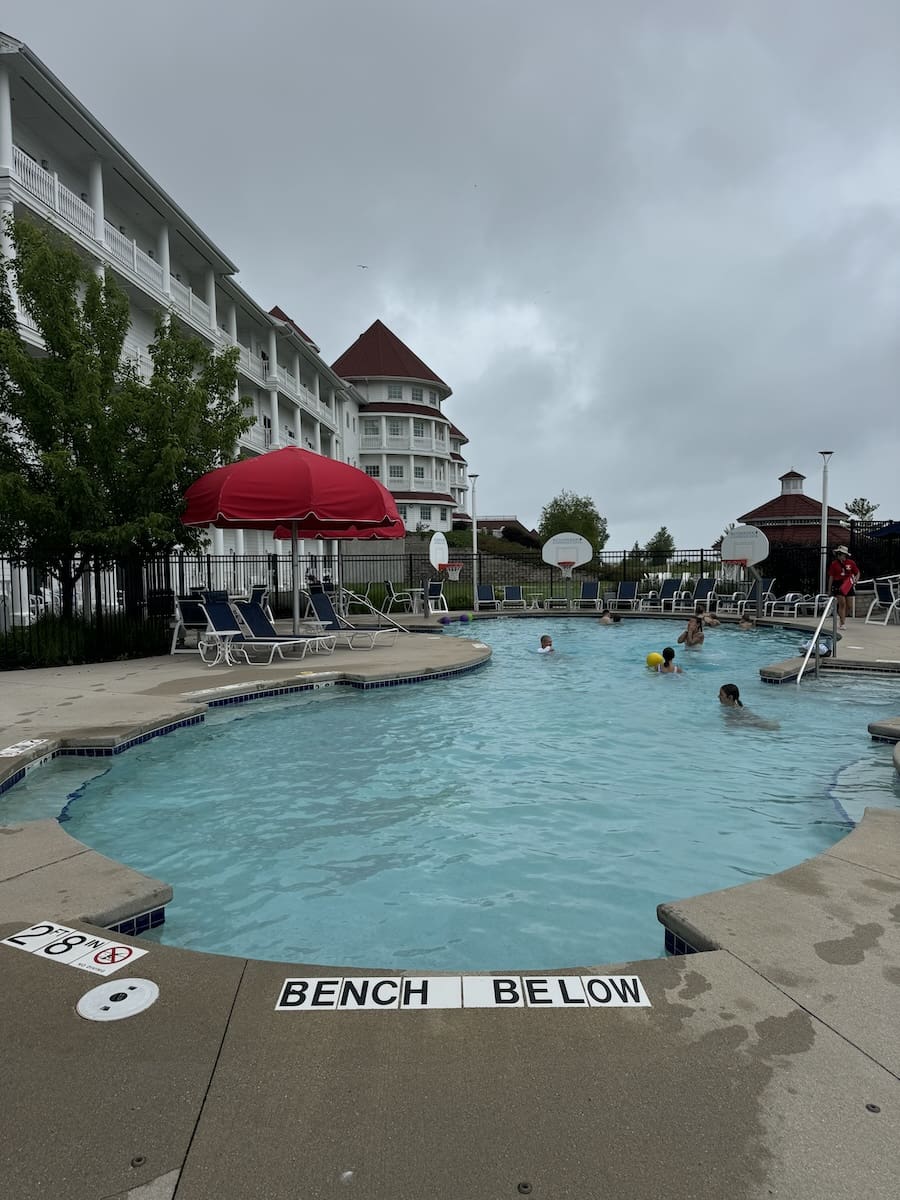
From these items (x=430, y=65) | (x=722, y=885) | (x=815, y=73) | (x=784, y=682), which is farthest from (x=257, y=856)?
(x=430, y=65)

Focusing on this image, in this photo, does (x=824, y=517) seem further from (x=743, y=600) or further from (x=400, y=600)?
(x=400, y=600)

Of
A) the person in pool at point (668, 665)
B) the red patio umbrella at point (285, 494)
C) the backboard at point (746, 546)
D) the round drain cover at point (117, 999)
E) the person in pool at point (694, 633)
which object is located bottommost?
the round drain cover at point (117, 999)

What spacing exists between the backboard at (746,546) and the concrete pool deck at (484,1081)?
15318 mm

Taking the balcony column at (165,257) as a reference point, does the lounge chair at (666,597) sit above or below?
below

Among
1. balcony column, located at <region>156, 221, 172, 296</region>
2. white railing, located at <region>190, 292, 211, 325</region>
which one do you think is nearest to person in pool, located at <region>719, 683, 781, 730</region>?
balcony column, located at <region>156, 221, 172, 296</region>

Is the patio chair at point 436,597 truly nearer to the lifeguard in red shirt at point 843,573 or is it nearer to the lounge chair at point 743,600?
the lounge chair at point 743,600

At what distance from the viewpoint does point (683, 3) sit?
11.6 meters

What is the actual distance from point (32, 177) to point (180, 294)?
309 inches

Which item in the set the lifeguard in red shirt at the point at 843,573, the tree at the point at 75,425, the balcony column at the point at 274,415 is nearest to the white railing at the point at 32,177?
the tree at the point at 75,425

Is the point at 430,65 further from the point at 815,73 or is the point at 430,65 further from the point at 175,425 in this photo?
the point at 175,425

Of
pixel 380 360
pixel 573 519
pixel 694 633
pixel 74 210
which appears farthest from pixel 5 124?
pixel 573 519

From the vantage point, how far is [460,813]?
230 inches

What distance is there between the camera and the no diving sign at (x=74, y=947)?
277 cm

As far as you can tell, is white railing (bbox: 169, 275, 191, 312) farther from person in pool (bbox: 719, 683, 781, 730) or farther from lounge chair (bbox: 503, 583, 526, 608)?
person in pool (bbox: 719, 683, 781, 730)
